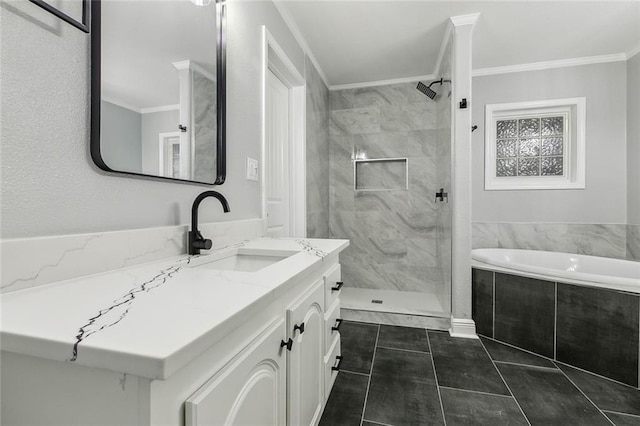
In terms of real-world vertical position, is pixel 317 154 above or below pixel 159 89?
above

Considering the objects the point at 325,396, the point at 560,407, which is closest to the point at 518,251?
the point at 560,407

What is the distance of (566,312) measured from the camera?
1.93m

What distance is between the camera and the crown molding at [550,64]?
288 centimetres

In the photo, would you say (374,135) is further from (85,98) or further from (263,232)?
(85,98)

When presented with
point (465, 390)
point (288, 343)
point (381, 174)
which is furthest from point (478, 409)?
point (381, 174)

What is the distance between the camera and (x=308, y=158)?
9.19 feet

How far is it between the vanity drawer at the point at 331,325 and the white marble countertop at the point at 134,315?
0.62 meters

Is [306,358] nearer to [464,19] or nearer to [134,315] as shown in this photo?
[134,315]

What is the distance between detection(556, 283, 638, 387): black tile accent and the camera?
1.70 m

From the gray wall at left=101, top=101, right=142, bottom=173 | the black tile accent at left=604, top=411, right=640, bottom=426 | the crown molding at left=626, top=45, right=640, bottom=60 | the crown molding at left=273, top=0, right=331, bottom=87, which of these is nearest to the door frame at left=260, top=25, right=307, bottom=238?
the crown molding at left=273, top=0, right=331, bottom=87

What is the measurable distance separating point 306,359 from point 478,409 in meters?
1.01

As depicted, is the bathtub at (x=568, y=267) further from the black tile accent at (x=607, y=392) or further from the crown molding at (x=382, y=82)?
the crown molding at (x=382, y=82)

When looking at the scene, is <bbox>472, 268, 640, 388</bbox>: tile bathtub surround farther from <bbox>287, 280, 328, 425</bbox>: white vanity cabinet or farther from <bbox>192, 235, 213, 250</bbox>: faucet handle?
<bbox>192, 235, 213, 250</bbox>: faucet handle

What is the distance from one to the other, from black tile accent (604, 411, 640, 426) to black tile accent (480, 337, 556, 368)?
0.46 metres
